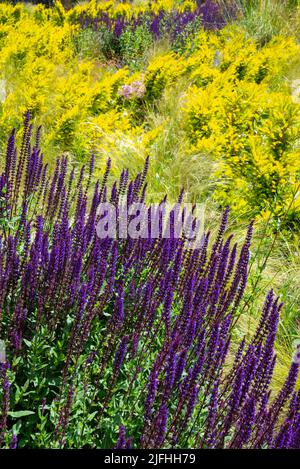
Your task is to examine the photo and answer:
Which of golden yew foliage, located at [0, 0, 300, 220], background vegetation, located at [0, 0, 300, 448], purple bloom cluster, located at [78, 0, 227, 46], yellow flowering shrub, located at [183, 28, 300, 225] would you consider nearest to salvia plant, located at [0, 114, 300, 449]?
background vegetation, located at [0, 0, 300, 448]

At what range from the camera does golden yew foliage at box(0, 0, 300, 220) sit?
4.60 meters

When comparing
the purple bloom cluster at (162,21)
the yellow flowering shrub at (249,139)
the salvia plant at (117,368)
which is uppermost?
the purple bloom cluster at (162,21)

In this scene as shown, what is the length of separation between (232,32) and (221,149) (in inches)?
192

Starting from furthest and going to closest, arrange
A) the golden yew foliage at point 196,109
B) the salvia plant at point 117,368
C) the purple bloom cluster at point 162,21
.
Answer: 1. the purple bloom cluster at point 162,21
2. the golden yew foliage at point 196,109
3. the salvia plant at point 117,368

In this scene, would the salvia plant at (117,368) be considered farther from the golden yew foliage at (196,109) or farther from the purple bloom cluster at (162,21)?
the purple bloom cluster at (162,21)

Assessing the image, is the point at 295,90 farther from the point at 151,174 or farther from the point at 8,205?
the point at 8,205

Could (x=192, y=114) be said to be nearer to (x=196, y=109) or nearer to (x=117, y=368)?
(x=196, y=109)

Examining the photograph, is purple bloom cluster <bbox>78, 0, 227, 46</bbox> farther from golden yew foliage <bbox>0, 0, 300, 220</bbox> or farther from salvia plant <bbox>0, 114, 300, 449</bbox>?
salvia plant <bbox>0, 114, 300, 449</bbox>

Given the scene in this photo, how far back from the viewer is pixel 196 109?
18.2ft

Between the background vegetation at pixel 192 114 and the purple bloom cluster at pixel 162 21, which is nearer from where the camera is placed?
the background vegetation at pixel 192 114

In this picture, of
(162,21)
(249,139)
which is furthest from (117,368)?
(162,21)

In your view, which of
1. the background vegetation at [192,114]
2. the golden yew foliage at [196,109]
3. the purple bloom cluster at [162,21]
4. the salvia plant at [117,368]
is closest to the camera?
the salvia plant at [117,368]

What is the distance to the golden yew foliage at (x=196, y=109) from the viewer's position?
460 centimetres

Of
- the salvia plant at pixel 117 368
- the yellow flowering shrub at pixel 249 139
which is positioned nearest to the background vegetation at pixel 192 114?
the yellow flowering shrub at pixel 249 139
